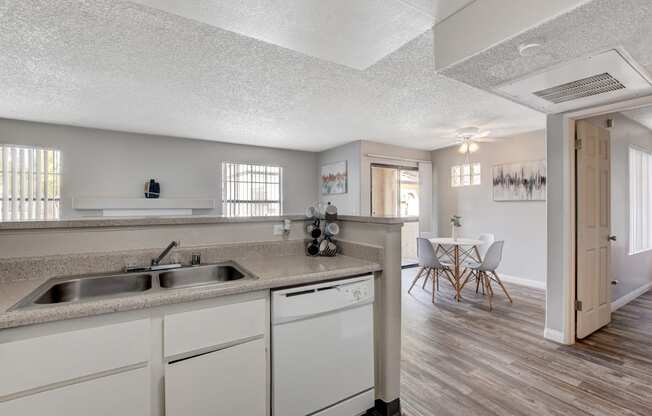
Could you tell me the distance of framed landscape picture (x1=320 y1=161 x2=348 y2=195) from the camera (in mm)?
5906

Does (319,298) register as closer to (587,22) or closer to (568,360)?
(587,22)

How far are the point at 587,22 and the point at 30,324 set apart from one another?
258 cm

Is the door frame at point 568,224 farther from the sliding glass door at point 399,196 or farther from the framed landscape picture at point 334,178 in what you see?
the framed landscape picture at point 334,178

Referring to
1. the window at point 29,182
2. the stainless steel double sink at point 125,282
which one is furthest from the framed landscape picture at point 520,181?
the window at point 29,182

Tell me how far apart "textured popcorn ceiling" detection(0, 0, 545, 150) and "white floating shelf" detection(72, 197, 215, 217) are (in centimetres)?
115

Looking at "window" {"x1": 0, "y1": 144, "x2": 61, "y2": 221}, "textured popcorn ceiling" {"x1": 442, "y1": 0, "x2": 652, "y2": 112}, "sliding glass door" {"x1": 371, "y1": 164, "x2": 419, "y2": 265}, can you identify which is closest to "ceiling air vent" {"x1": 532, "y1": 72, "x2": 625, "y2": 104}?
"textured popcorn ceiling" {"x1": 442, "y1": 0, "x2": 652, "y2": 112}

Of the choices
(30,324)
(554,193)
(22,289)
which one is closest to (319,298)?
(30,324)

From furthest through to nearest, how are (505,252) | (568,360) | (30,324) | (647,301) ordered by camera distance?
1. (505,252)
2. (647,301)
3. (568,360)
4. (30,324)

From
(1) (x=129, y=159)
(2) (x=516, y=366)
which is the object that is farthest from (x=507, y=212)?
(1) (x=129, y=159)

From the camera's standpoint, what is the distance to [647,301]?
12.4ft

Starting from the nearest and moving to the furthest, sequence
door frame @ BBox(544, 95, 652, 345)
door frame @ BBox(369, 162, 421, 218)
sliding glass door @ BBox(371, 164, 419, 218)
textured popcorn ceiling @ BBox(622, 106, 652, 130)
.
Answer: door frame @ BBox(544, 95, 652, 345) < textured popcorn ceiling @ BBox(622, 106, 652, 130) < door frame @ BBox(369, 162, 421, 218) < sliding glass door @ BBox(371, 164, 419, 218)

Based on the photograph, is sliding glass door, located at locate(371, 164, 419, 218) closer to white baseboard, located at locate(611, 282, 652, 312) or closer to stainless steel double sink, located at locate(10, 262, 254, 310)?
white baseboard, located at locate(611, 282, 652, 312)

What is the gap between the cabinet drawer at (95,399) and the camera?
→ 1.04 meters

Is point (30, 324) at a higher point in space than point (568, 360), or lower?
higher
